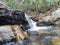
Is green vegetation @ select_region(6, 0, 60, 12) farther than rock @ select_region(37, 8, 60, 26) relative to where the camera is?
Yes

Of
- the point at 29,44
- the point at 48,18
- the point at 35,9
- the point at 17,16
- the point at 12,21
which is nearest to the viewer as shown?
the point at 29,44

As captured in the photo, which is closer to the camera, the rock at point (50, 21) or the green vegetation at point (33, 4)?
the rock at point (50, 21)

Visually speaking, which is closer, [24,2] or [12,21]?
[12,21]

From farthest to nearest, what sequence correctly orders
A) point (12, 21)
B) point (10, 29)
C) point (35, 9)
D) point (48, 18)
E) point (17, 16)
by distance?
point (35, 9), point (48, 18), point (17, 16), point (12, 21), point (10, 29)

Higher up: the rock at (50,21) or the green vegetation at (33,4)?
the green vegetation at (33,4)

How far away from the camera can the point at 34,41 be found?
24.0 feet

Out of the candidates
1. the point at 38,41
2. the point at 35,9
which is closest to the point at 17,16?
the point at 38,41

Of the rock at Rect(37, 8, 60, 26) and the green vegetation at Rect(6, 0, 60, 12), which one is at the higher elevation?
the green vegetation at Rect(6, 0, 60, 12)

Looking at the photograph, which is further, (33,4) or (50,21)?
(33,4)

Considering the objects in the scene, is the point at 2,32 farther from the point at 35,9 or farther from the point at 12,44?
the point at 35,9

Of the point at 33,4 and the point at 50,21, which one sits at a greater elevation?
the point at 33,4

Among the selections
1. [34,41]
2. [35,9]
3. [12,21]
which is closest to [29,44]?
[34,41]

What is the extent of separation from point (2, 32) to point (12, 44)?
0.57m

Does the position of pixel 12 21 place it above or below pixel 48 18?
above
